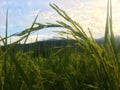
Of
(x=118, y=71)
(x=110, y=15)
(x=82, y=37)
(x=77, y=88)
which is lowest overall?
(x=77, y=88)

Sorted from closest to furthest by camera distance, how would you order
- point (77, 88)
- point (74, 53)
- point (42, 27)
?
point (42, 27) < point (77, 88) < point (74, 53)

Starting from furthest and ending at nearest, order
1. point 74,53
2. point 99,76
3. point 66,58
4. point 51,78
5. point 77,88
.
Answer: point 74,53
point 66,58
point 51,78
point 77,88
point 99,76

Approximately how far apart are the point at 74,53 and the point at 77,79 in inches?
44.6

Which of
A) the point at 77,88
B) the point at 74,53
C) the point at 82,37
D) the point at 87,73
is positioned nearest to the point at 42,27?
the point at 82,37

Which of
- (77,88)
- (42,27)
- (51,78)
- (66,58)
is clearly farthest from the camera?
(66,58)

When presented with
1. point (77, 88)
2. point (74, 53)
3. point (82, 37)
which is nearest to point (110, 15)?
point (82, 37)

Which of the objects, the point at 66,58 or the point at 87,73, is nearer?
the point at 87,73

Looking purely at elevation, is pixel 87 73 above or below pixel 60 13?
below

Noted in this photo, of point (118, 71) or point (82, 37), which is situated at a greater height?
point (82, 37)

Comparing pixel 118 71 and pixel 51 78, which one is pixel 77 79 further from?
pixel 118 71

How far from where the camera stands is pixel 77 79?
6.71 ft

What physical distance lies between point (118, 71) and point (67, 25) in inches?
12.3

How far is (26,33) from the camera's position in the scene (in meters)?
1.37

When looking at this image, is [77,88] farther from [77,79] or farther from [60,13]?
[60,13]
